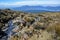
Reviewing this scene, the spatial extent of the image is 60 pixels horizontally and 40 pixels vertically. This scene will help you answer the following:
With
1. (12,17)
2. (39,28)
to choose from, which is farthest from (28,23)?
(12,17)

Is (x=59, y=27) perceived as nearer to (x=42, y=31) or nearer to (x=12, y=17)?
(x=42, y=31)

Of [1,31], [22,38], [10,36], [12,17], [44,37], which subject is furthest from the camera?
[12,17]

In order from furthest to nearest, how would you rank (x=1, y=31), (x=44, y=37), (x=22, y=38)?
1. (x=1, y=31)
2. (x=22, y=38)
3. (x=44, y=37)

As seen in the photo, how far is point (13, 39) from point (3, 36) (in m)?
2.44

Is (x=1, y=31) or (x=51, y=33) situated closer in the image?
(x=51, y=33)

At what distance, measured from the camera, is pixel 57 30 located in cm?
1841

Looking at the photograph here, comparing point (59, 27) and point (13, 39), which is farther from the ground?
point (59, 27)

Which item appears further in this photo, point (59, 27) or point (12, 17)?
point (12, 17)

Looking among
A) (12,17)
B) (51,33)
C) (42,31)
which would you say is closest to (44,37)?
(51,33)

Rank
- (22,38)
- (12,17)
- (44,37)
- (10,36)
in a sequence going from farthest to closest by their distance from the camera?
(12,17), (10,36), (22,38), (44,37)

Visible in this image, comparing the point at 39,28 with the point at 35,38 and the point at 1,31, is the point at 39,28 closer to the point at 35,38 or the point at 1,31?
the point at 35,38

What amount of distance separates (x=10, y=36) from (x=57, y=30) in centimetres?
546

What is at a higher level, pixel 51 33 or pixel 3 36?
pixel 51 33

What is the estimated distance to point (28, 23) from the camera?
2383 centimetres
